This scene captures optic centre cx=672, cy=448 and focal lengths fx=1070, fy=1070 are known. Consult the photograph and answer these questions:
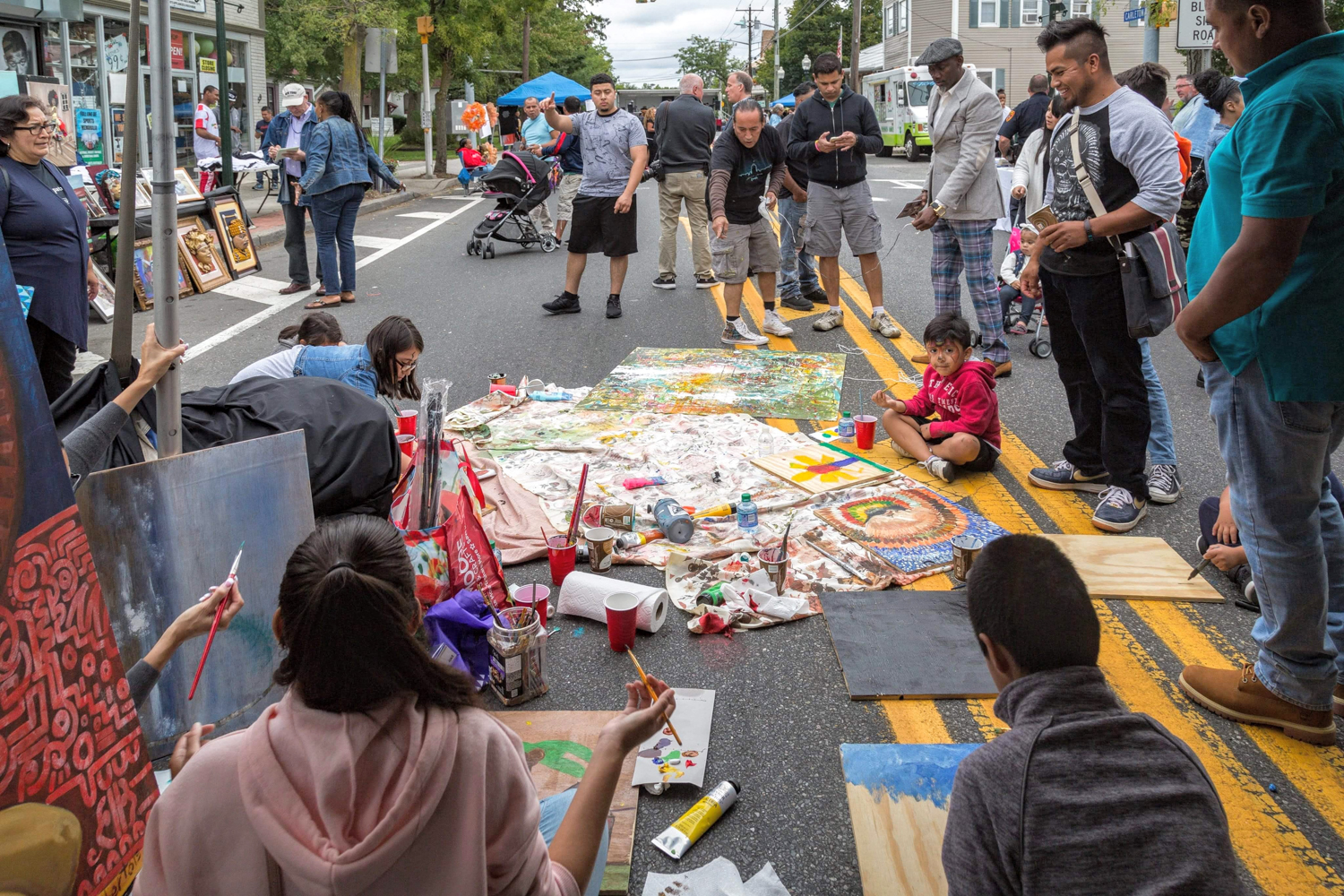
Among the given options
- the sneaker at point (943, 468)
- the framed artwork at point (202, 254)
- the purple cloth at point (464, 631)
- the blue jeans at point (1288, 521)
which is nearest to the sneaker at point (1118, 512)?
the sneaker at point (943, 468)

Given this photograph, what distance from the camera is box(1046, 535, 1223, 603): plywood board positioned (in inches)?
165

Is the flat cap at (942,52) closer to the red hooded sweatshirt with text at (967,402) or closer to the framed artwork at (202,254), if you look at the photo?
the red hooded sweatshirt with text at (967,402)

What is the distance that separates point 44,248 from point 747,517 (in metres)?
4.21

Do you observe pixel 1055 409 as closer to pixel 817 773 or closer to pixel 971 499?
pixel 971 499

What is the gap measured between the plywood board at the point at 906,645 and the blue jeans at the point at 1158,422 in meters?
1.57

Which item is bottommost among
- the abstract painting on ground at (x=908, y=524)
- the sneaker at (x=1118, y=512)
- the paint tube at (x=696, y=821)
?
the paint tube at (x=696, y=821)

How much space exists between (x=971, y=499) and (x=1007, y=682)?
10.9ft

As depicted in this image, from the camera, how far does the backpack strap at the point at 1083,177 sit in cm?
467

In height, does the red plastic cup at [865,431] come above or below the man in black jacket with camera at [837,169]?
below

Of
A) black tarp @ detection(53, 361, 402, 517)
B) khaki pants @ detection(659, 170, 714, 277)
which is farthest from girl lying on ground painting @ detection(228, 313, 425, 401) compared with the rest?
khaki pants @ detection(659, 170, 714, 277)

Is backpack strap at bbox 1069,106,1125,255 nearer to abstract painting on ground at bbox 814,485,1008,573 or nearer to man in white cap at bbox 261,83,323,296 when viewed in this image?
abstract painting on ground at bbox 814,485,1008,573

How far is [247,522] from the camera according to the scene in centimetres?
317

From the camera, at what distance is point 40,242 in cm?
593

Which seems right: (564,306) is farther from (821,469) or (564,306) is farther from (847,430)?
(821,469)
